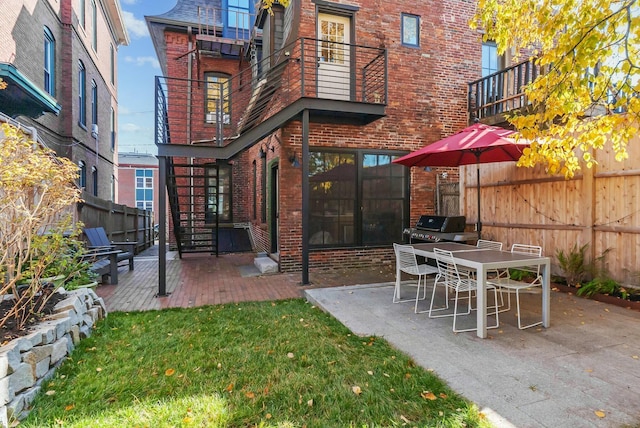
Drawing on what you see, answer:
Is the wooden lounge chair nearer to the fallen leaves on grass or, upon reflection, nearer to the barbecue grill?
the barbecue grill

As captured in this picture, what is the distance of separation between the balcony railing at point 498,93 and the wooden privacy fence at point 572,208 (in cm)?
179

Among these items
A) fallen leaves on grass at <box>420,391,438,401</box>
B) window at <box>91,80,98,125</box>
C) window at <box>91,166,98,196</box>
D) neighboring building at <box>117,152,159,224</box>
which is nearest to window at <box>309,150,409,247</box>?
fallen leaves on grass at <box>420,391,438,401</box>

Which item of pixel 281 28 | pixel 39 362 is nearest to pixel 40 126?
pixel 281 28

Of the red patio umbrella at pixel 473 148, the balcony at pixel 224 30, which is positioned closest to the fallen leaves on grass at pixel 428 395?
the red patio umbrella at pixel 473 148

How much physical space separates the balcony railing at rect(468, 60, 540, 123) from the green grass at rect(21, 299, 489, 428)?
661 centimetres

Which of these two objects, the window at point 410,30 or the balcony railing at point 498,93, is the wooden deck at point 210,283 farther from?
the window at point 410,30

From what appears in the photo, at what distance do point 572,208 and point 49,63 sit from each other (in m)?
13.7

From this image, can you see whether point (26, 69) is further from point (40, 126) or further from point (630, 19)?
point (630, 19)

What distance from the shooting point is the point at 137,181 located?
3050cm

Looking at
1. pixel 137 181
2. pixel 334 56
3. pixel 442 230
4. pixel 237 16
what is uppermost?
pixel 237 16

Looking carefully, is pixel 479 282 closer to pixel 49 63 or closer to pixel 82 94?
pixel 49 63

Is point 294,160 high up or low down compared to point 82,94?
down

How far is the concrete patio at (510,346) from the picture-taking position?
2.31m

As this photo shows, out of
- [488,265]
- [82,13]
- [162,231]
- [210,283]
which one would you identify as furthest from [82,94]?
[488,265]
